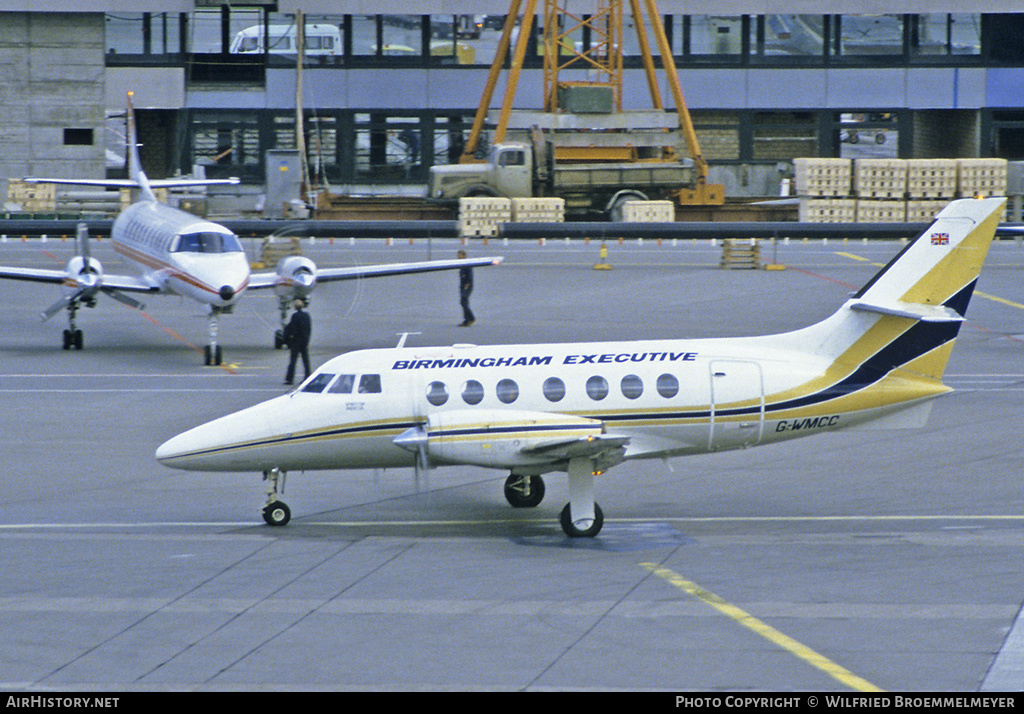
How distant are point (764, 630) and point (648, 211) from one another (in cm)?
4662

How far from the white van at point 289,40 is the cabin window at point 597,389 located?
2291 inches

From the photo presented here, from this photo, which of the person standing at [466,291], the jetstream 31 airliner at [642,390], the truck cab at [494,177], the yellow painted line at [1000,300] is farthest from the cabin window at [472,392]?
the truck cab at [494,177]

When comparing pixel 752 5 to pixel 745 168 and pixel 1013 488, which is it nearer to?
pixel 745 168

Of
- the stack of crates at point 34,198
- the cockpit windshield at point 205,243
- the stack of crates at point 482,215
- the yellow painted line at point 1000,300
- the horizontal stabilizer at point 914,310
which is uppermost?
the stack of crates at point 34,198

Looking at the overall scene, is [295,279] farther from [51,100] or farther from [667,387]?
[51,100]

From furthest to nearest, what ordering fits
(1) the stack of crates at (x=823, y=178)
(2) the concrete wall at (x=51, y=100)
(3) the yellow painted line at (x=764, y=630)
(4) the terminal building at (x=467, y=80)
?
1. (4) the terminal building at (x=467, y=80)
2. (2) the concrete wall at (x=51, y=100)
3. (1) the stack of crates at (x=823, y=178)
4. (3) the yellow painted line at (x=764, y=630)

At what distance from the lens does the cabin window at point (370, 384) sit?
1906 cm

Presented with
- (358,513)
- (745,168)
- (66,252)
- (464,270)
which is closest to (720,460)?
(358,513)

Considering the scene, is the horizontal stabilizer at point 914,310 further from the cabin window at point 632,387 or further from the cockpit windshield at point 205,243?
the cockpit windshield at point 205,243

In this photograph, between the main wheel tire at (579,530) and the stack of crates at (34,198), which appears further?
the stack of crates at (34,198)

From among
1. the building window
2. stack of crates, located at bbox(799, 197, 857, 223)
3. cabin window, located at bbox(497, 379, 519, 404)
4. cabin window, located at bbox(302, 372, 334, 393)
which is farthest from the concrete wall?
cabin window, located at bbox(497, 379, 519, 404)

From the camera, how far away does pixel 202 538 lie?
18.7m

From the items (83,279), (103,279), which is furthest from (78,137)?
(83,279)

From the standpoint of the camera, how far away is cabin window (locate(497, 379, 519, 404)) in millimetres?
18922
